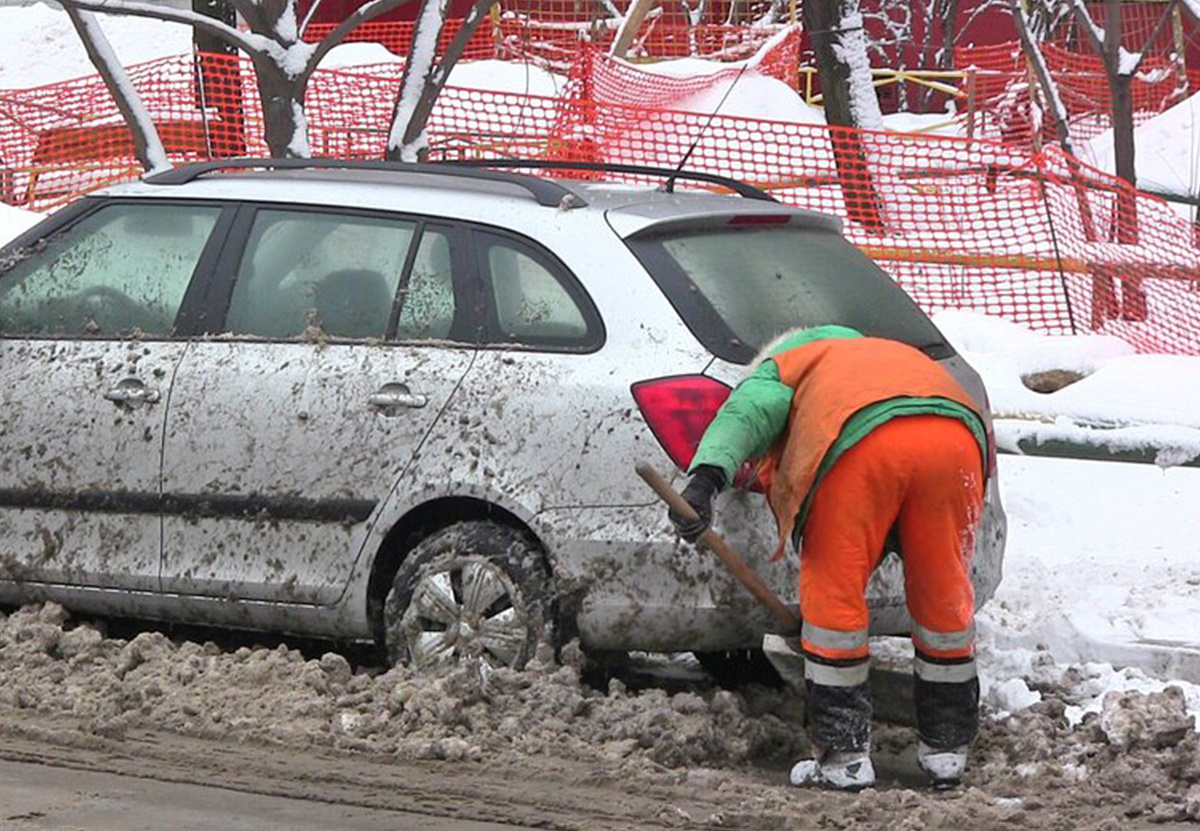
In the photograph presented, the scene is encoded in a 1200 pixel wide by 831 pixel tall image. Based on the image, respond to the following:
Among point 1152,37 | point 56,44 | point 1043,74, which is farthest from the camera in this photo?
point 56,44

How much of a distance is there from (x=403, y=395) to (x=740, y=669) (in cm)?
139

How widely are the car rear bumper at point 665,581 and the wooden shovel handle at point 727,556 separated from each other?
0.05 metres

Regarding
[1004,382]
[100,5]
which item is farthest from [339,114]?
[1004,382]

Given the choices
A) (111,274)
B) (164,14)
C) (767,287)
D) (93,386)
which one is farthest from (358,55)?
(767,287)

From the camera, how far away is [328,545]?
20.5 feet

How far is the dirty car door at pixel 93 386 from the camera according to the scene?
6508mm

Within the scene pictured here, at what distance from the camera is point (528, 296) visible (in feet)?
20.3

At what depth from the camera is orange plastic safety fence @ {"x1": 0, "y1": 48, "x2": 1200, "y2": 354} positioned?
511 inches

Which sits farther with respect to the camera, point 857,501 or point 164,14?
point 164,14

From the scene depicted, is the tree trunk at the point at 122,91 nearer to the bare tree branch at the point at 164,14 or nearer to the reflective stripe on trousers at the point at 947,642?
the bare tree branch at the point at 164,14

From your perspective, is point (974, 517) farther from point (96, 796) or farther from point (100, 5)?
point (100, 5)

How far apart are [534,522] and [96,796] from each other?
1441mm

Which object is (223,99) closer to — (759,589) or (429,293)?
(429,293)

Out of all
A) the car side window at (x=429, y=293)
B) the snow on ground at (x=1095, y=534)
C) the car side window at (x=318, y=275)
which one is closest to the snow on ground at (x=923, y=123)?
the snow on ground at (x=1095, y=534)
